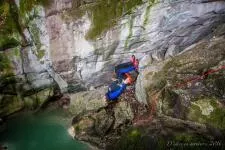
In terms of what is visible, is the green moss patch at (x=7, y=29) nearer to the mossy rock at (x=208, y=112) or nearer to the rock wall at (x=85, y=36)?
the rock wall at (x=85, y=36)

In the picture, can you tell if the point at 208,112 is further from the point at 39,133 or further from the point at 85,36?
the point at 39,133

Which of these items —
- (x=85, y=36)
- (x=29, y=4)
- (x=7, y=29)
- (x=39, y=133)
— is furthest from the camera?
(x=39, y=133)

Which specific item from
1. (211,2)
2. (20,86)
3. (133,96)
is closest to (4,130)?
(20,86)

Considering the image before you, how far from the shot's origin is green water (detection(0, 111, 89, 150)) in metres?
12.5

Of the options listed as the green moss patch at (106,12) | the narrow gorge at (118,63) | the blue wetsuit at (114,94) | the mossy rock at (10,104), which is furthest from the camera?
the mossy rock at (10,104)

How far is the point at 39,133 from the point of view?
42.8ft

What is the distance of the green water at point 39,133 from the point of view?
12.5 m

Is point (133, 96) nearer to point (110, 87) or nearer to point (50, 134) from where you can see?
point (110, 87)

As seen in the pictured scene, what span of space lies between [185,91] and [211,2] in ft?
12.9

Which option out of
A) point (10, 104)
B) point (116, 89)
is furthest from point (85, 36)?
point (10, 104)

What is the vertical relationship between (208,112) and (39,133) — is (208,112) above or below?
above

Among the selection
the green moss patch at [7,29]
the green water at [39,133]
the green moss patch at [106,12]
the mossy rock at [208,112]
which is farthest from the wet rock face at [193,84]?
the green moss patch at [7,29]

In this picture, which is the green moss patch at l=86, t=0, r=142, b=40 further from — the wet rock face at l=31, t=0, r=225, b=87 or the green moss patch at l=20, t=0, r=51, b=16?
the green moss patch at l=20, t=0, r=51, b=16

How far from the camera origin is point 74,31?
12133 mm
